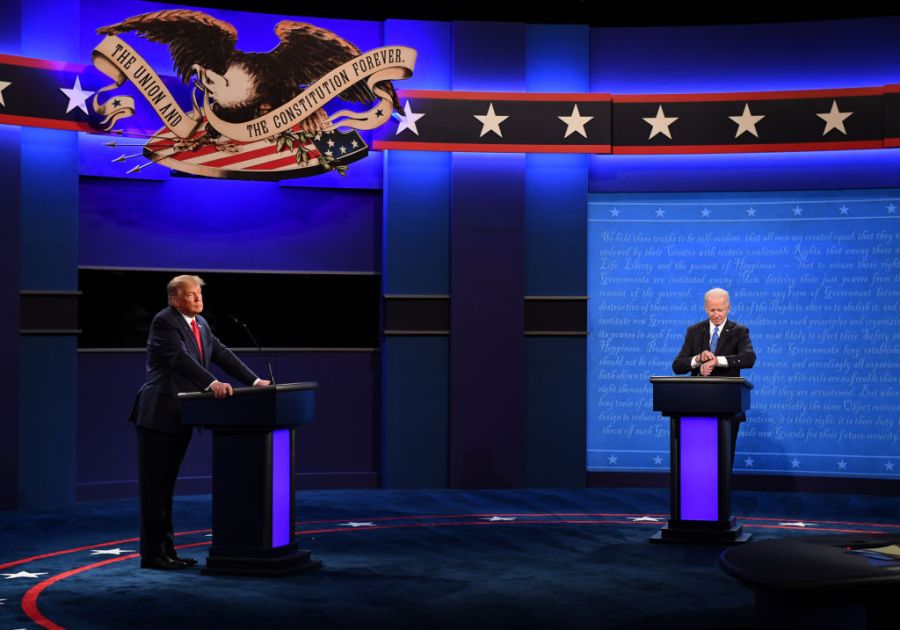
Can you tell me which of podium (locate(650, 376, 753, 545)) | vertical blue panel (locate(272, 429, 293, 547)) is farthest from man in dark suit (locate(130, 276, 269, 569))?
podium (locate(650, 376, 753, 545))

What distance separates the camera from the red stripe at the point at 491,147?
929 centimetres

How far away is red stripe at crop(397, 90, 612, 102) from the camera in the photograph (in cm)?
936

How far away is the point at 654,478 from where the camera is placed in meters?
9.50

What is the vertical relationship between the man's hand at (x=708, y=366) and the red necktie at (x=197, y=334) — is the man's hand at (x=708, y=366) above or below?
below

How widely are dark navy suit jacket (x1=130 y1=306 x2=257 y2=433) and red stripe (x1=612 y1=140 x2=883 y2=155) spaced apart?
15.7ft

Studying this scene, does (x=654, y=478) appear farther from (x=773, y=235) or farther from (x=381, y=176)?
(x=381, y=176)

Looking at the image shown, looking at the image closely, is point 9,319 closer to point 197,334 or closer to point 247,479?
point 197,334

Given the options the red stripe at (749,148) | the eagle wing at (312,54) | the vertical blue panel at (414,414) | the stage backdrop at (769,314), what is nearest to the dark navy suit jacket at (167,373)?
the vertical blue panel at (414,414)

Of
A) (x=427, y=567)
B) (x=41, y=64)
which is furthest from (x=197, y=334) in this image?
(x=41, y=64)

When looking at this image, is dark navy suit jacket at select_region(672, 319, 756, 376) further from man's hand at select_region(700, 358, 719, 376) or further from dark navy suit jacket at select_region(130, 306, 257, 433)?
dark navy suit jacket at select_region(130, 306, 257, 433)

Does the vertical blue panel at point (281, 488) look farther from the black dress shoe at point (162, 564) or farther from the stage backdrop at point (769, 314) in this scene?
the stage backdrop at point (769, 314)

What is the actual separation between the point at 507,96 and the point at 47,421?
4.57 m

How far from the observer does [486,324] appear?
9461mm

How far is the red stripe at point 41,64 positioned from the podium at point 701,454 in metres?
5.01
